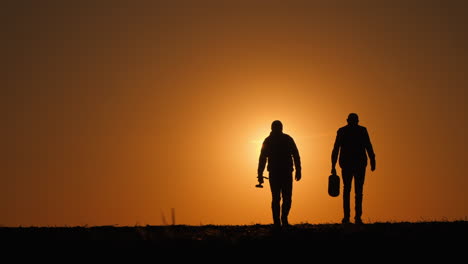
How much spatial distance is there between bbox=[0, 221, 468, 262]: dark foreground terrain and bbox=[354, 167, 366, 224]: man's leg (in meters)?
2.18

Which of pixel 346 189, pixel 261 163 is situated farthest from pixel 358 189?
pixel 261 163

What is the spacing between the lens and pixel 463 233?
51.2 ft

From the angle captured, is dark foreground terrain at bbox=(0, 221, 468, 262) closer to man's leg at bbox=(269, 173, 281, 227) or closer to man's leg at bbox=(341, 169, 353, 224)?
man's leg at bbox=(269, 173, 281, 227)

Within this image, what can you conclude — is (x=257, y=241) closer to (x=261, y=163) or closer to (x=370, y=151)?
(x=261, y=163)

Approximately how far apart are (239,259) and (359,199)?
732cm

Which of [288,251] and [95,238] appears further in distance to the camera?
[95,238]

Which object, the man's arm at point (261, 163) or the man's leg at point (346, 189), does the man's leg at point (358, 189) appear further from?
the man's arm at point (261, 163)

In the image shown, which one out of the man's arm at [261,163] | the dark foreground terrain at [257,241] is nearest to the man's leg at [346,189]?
the man's arm at [261,163]

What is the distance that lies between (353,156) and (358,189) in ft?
2.59

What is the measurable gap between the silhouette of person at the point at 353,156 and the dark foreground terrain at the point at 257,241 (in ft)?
8.14

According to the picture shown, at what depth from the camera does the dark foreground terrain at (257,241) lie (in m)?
13.6

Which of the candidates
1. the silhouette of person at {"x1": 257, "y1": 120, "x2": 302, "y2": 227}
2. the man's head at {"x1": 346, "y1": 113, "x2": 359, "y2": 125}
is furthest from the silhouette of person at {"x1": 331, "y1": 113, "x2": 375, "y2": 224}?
the silhouette of person at {"x1": 257, "y1": 120, "x2": 302, "y2": 227}

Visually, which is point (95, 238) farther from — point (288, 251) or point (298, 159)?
point (298, 159)

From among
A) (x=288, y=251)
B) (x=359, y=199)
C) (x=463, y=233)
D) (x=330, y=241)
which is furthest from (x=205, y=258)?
(x=359, y=199)
